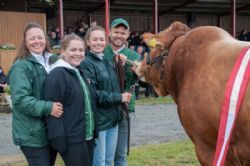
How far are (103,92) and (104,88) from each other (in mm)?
133

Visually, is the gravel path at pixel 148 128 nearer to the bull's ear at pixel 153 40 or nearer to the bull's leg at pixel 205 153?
the bull's ear at pixel 153 40

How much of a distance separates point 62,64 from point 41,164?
825 millimetres

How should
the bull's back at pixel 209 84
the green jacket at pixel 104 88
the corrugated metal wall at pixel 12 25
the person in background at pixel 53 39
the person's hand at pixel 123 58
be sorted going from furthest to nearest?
the corrugated metal wall at pixel 12 25, the person in background at pixel 53 39, the person's hand at pixel 123 58, the green jacket at pixel 104 88, the bull's back at pixel 209 84

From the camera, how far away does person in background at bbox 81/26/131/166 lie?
13.6ft

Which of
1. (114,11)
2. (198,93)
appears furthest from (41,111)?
(114,11)

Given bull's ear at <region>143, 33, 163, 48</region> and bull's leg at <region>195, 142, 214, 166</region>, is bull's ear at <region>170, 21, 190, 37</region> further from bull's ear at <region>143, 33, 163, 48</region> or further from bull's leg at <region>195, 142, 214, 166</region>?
bull's leg at <region>195, 142, 214, 166</region>

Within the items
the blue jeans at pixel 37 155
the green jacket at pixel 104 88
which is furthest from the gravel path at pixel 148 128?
the blue jeans at pixel 37 155

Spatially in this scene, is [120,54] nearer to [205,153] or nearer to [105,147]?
[105,147]

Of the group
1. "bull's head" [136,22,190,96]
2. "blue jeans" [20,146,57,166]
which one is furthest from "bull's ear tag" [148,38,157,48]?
"blue jeans" [20,146,57,166]

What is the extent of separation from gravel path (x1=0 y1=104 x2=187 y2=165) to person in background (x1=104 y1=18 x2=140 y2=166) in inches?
95.4

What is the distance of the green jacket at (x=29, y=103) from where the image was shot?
352 cm

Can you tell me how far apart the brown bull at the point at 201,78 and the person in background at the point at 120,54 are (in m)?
0.59

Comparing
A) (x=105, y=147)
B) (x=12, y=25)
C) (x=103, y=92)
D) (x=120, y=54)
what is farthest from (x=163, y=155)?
(x=12, y=25)

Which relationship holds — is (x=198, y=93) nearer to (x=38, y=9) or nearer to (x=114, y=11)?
(x=38, y=9)
